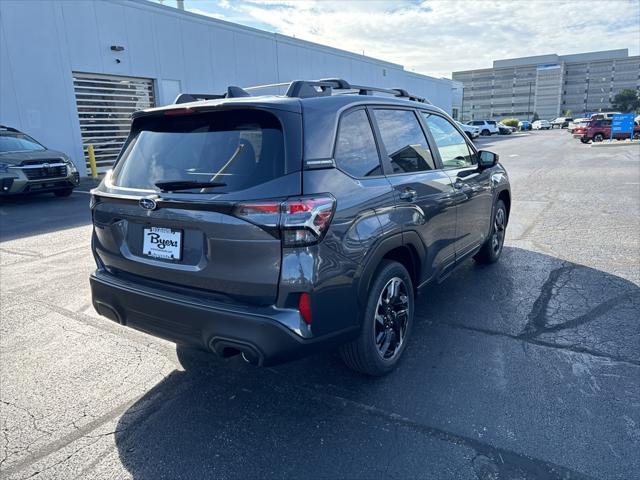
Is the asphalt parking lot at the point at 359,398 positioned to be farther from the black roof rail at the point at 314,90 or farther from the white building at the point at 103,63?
the white building at the point at 103,63

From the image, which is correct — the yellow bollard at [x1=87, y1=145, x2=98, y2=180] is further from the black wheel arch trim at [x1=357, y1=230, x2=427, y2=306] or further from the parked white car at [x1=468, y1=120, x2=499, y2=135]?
the parked white car at [x1=468, y1=120, x2=499, y2=135]

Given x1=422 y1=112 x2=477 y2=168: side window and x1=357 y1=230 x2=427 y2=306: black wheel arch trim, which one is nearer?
x1=357 y1=230 x2=427 y2=306: black wheel arch trim

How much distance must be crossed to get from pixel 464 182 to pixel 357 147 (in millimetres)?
1690

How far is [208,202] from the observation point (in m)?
2.44

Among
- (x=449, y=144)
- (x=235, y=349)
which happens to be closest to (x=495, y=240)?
(x=449, y=144)

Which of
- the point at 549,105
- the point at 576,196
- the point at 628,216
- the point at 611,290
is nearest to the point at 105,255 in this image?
the point at 611,290

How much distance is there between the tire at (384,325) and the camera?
114 inches

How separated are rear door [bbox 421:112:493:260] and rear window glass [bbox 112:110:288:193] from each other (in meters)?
1.90

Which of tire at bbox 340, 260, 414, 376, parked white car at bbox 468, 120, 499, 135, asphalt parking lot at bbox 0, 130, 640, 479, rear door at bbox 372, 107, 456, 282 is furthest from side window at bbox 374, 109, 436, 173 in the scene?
parked white car at bbox 468, 120, 499, 135

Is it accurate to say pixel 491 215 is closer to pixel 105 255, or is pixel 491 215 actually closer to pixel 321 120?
pixel 321 120

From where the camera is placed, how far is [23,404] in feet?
9.69

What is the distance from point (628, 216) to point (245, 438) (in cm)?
813

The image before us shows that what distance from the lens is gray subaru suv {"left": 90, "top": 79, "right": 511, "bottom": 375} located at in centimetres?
238

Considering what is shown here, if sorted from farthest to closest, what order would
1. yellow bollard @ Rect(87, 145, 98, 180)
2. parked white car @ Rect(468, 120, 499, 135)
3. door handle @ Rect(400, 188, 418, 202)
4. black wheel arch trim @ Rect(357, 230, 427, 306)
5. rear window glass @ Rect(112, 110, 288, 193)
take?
parked white car @ Rect(468, 120, 499, 135), yellow bollard @ Rect(87, 145, 98, 180), door handle @ Rect(400, 188, 418, 202), black wheel arch trim @ Rect(357, 230, 427, 306), rear window glass @ Rect(112, 110, 288, 193)
